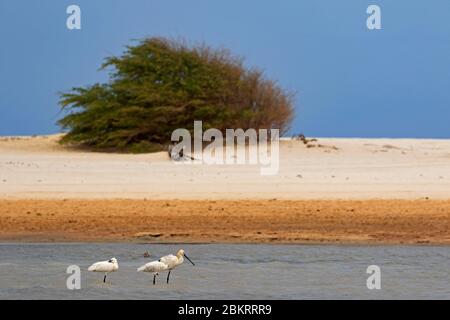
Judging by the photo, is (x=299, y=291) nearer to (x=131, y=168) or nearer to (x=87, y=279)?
(x=87, y=279)

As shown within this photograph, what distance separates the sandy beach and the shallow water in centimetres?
92

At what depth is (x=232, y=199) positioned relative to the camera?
17.8 m

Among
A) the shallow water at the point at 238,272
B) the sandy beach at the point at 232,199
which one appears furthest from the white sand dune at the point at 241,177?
the shallow water at the point at 238,272

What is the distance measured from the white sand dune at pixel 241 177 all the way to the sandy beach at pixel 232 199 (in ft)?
0.06

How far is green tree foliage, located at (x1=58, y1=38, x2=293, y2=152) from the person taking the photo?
1062 inches

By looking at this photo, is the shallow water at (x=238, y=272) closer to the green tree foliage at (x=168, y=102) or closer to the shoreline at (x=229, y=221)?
the shoreline at (x=229, y=221)

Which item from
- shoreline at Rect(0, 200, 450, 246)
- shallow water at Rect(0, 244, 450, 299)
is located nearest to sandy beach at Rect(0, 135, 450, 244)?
shoreline at Rect(0, 200, 450, 246)

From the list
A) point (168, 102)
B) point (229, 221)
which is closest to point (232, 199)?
point (229, 221)

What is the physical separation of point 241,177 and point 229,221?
380 cm

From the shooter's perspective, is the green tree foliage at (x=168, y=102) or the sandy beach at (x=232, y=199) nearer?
the sandy beach at (x=232, y=199)

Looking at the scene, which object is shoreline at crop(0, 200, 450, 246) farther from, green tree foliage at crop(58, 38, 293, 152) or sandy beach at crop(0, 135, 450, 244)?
green tree foliage at crop(58, 38, 293, 152)

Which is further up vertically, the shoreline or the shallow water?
the shoreline

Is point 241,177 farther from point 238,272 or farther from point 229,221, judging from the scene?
point 238,272

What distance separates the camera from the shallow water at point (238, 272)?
35.7 ft
